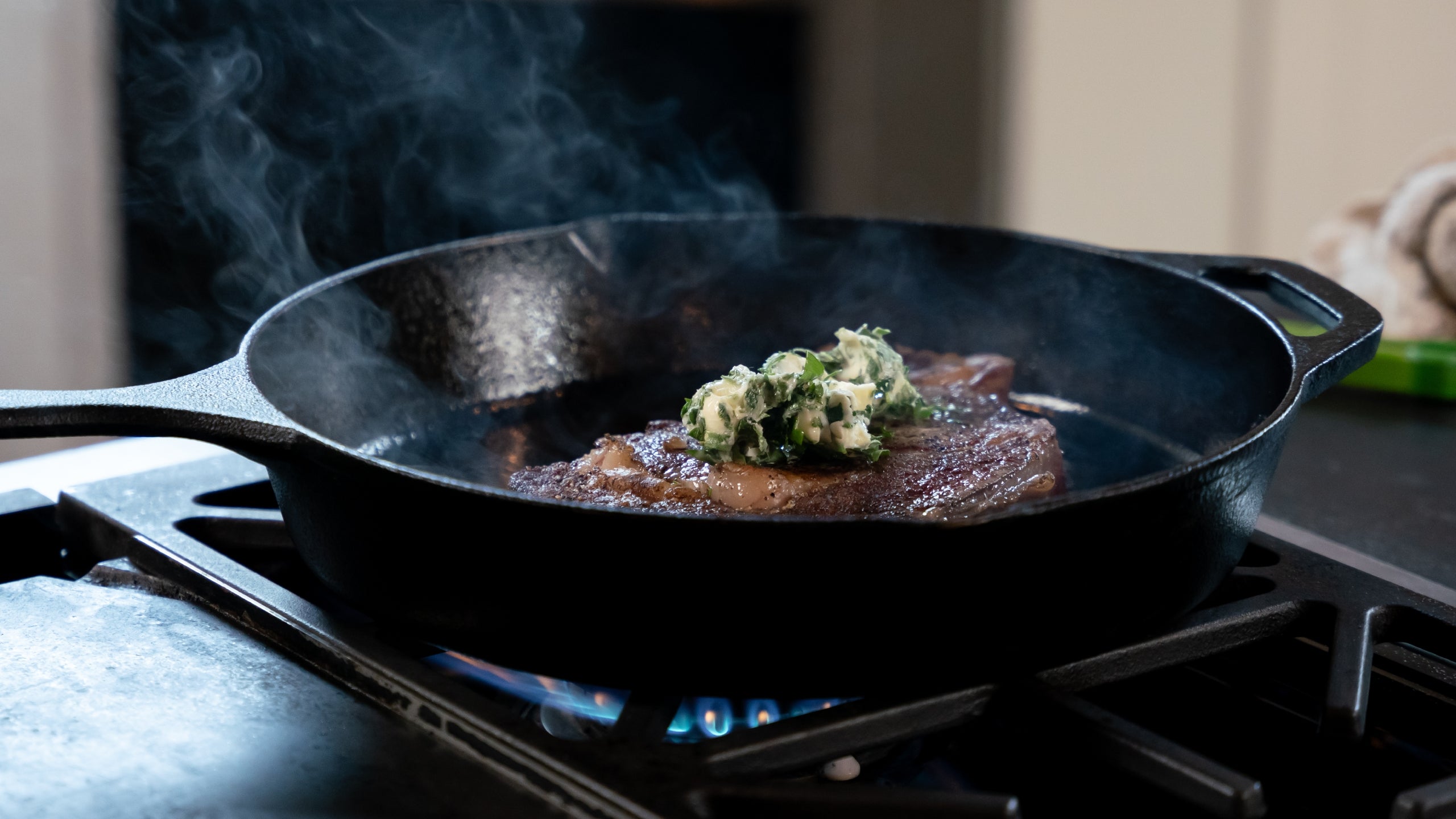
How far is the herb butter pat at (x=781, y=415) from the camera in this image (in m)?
1.11

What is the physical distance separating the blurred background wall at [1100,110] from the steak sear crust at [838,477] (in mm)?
2532

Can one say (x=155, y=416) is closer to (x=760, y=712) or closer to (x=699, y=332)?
(x=760, y=712)

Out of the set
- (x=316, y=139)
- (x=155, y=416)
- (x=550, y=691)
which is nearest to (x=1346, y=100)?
(x=316, y=139)

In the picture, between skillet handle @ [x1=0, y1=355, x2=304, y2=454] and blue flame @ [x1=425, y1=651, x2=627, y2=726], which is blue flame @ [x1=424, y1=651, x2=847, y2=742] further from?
skillet handle @ [x1=0, y1=355, x2=304, y2=454]

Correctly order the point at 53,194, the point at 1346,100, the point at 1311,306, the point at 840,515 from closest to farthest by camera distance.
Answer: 1. the point at 840,515
2. the point at 1311,306
3. the point at 53,194
4. the point at 1346,100

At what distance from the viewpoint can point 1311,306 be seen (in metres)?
1.27

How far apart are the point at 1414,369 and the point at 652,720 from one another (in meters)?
1.44


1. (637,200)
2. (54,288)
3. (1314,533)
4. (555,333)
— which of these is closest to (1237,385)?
(1314,533)

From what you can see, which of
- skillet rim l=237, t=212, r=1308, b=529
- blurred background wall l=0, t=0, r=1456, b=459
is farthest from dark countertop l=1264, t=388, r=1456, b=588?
blurred background wall l=0, t=0, r=1456, b=459

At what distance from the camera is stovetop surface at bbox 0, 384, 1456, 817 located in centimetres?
77

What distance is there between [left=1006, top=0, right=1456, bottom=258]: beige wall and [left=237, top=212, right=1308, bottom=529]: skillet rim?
2.71 metres

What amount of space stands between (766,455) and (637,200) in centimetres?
378

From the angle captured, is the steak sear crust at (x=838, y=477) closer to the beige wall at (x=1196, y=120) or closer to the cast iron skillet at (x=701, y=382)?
the cast iron skillet at (x=701, y=382)

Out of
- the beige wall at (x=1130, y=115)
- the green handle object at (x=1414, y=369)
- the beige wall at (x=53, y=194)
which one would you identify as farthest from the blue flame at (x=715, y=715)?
the beige wall at (x=1130, y=115)
